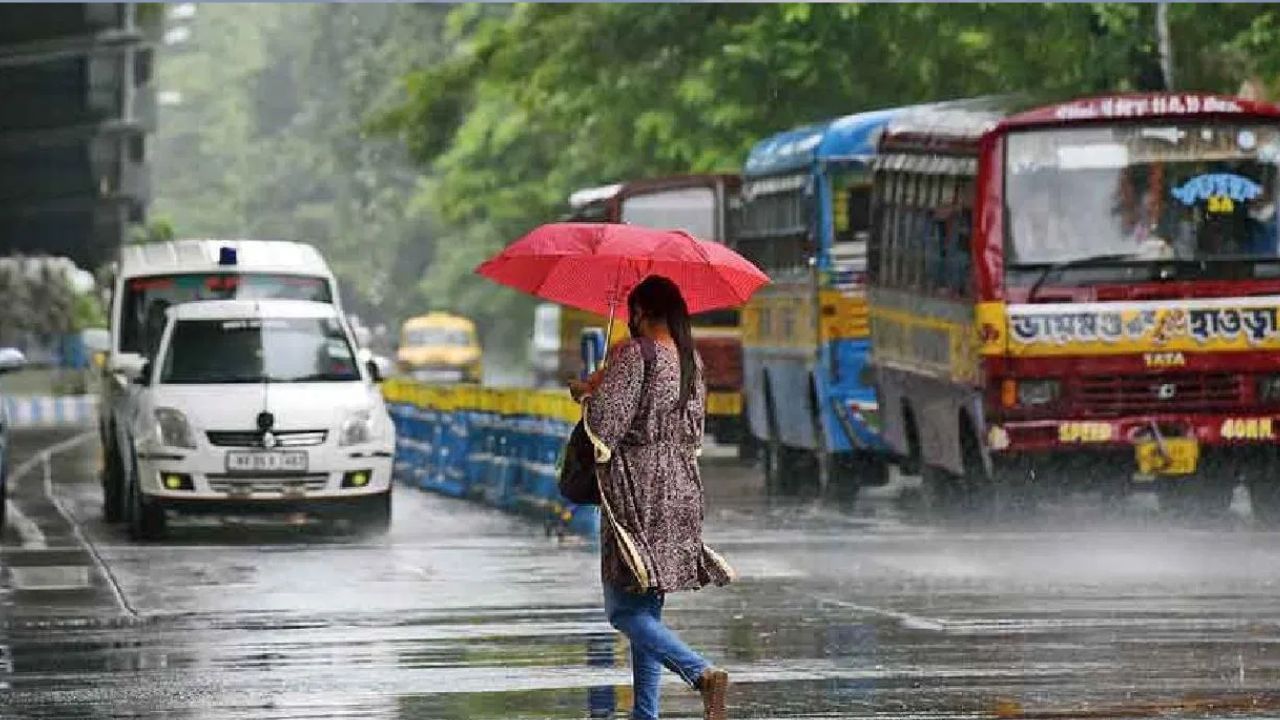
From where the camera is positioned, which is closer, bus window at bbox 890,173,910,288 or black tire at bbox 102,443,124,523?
black tire at bbox 102,443,124,523

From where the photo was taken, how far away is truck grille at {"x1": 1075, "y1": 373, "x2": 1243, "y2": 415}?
25.4 meters

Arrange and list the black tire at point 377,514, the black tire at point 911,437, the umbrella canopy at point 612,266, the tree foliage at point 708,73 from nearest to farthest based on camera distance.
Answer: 1. the umbrella canopy at point 612,266
2. the black tire at point 377,514
3. the black tire at point 911,437
4. the tree foliage at point 708,73

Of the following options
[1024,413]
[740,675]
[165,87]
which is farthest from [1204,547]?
[165,87]

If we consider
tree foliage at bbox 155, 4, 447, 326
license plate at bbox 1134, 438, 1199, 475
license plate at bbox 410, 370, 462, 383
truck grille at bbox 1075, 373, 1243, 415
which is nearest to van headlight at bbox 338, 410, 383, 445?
truck grille at bbox 1075, 373, 1243, 415

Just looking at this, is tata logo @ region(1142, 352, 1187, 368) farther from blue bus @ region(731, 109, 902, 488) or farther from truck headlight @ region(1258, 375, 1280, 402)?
blue bus @ region(731, 109, 902, 488)

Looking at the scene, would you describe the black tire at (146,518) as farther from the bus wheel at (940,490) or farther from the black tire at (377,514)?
the bus wheel at (940,490)

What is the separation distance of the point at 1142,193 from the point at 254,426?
6.18 metres

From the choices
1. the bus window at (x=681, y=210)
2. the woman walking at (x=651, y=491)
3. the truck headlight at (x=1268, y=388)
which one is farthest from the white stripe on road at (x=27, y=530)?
the bus window at (x=681, y=210)

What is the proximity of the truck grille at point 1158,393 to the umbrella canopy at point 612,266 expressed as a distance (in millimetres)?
11913

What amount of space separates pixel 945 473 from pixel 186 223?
124812mm

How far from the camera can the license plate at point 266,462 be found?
2545 cm

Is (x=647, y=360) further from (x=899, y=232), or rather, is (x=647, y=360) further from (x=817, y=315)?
(x=817, y=315)

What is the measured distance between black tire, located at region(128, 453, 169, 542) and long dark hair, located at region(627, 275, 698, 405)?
13.3 metres

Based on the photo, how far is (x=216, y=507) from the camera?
25.6 meters
